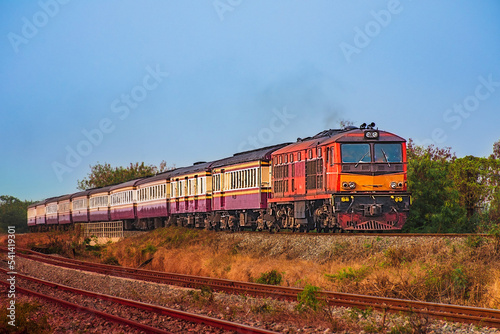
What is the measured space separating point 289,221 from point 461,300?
1392 centimetres

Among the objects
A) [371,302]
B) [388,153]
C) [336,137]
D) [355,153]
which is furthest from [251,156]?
[371,302]

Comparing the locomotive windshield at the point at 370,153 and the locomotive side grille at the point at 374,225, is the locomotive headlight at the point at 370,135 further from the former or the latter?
the locomotive side grille at the point at 374,225

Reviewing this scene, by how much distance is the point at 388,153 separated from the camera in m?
22.2

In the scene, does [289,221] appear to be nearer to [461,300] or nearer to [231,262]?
[231,262]

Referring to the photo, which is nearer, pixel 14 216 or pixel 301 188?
pixel 301 188

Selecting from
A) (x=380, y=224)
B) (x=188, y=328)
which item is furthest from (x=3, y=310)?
(x=380, y=224)

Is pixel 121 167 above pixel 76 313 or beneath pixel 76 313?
above

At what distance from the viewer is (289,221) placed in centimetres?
2656

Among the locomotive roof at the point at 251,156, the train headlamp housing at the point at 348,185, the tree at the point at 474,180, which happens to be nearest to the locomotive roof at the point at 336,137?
the train headlamp housing at the point at 348,185

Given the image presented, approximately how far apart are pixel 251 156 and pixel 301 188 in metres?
6.52

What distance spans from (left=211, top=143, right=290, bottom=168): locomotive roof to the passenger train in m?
0.05

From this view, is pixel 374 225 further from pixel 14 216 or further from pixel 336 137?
pixel 14 216

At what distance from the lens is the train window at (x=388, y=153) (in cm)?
2212

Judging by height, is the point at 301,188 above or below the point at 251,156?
below
